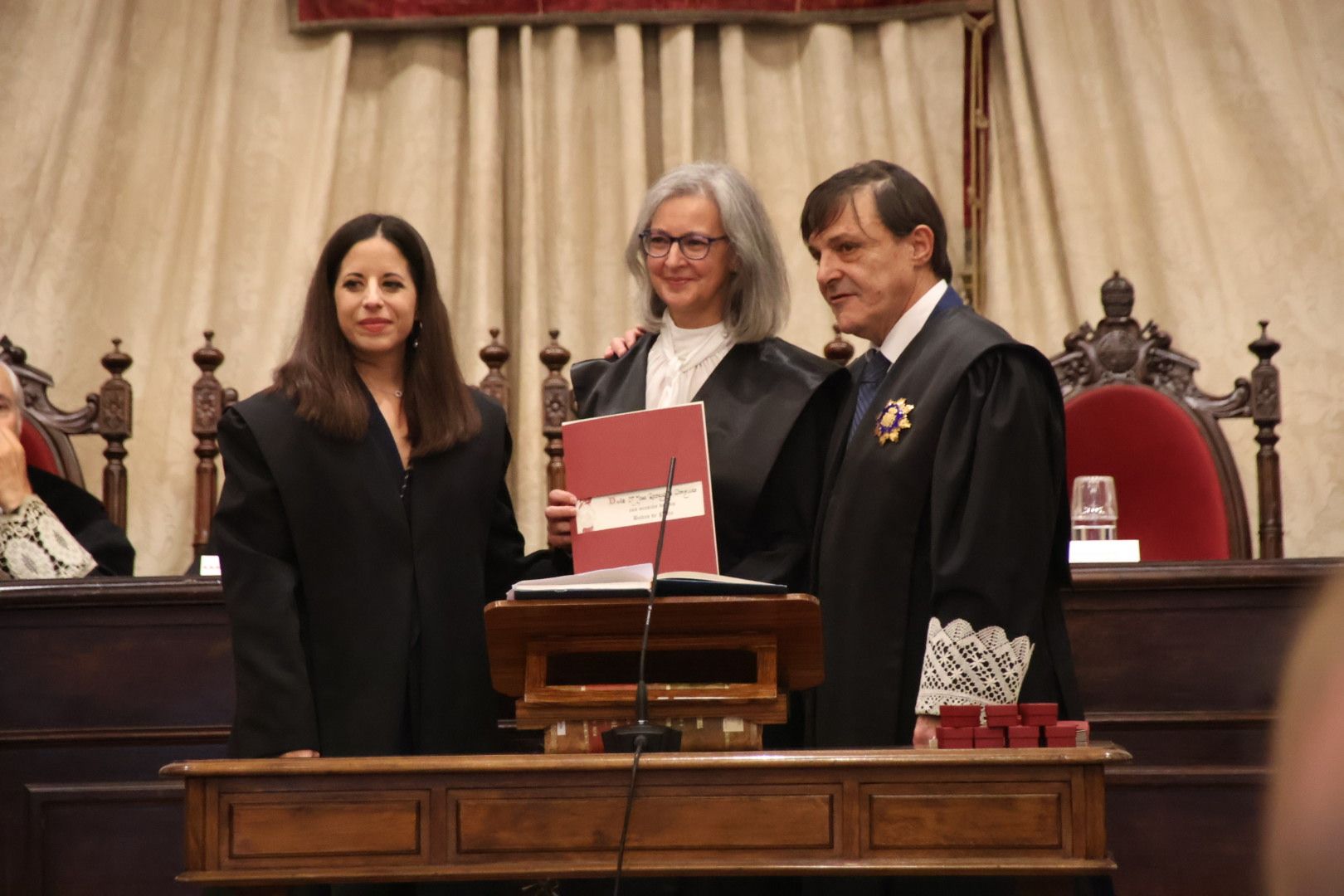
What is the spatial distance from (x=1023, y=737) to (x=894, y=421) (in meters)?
0.83

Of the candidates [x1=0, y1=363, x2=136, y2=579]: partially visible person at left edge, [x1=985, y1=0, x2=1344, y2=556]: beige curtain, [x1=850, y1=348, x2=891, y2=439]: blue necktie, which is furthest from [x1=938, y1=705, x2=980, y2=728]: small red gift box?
[x1=985, y1=0, x2=1344, y2=556]: beige curtain

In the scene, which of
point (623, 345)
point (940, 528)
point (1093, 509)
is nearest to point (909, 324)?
point (940, 528)

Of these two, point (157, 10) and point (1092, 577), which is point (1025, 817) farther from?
point (157, 10)

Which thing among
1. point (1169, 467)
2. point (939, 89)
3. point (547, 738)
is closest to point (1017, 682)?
point (547, 738)

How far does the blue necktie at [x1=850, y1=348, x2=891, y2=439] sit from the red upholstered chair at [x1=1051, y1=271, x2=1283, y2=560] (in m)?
1.45

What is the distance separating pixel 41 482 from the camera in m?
3.90

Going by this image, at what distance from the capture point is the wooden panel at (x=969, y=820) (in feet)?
5.98

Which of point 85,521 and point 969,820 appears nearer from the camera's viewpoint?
point 969,820

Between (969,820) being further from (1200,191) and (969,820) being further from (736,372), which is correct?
(1200,191)

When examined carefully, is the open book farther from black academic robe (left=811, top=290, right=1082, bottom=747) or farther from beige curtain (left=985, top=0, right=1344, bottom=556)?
beige curtain (left=985, top=0, right=1344, bottom=556)

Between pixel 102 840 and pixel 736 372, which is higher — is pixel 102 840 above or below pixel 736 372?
below

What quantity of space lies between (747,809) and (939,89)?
171 inches

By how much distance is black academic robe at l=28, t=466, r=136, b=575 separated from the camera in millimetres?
3893

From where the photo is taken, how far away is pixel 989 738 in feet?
6.30
